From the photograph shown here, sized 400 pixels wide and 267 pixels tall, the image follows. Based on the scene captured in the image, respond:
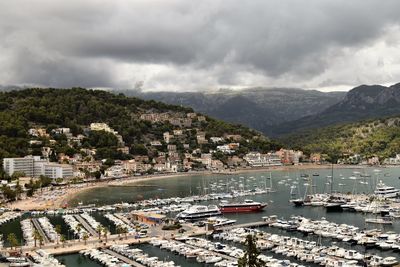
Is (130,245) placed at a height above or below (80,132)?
below

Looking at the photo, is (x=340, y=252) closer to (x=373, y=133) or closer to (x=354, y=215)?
(x=354, y=215)

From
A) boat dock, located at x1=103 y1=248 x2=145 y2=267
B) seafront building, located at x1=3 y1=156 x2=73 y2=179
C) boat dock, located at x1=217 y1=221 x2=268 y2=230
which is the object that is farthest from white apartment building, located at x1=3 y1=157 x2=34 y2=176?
boat dock, located at x1=103 y1=248 x2=145 y2=267

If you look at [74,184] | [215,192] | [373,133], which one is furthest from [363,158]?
[74,184]

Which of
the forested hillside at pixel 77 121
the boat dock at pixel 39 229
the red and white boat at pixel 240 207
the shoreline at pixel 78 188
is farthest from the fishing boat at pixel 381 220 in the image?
the forested hillside at pixel 77 121

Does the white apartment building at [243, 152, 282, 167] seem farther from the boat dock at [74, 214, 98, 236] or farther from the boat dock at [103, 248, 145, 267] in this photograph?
the boat dock at [103, 248, 145, 267]

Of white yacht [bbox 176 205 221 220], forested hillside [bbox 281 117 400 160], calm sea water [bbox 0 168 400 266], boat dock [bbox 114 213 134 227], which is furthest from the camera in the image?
forested hillside [bbox 281 117 400 160]

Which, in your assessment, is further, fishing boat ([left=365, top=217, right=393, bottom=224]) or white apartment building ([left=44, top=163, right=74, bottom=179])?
white apartment building ([left=44, top=163, right=74, bottom=179])

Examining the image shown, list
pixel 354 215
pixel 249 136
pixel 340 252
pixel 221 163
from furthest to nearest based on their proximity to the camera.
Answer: pixel 249 136, pixel 221 163, pixel 354 215, pixel 340 252

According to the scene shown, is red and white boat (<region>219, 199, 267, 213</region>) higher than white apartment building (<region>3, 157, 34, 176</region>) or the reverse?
the reverse
